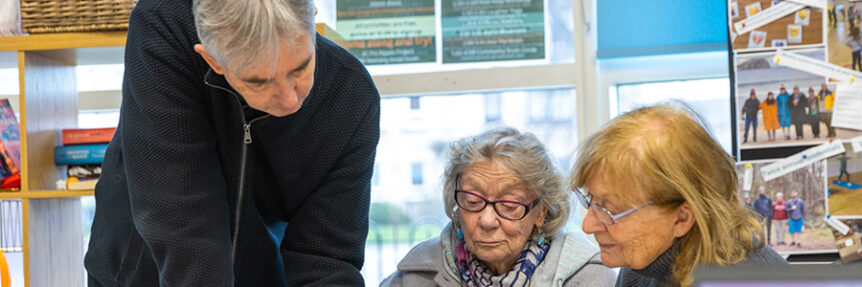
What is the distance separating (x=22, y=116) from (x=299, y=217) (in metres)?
1.05

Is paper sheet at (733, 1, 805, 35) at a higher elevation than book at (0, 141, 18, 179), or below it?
higher

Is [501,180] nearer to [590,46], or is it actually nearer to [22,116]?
[590,46]

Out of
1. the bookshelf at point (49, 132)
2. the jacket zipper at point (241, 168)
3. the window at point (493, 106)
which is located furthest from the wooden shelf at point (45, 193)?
the window at point (493, 106)

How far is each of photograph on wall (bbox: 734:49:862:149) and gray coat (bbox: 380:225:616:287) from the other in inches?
30.2

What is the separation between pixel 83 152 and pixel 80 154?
0.01 m

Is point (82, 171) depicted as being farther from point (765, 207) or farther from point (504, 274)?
point (765, 207)

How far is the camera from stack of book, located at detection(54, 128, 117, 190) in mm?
2213

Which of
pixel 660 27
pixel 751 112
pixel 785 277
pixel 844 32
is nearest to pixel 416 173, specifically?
pixel 660 27

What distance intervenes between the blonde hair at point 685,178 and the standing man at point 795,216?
1219 millimetres

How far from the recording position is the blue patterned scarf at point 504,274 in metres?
2.04

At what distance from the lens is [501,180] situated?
2045mm

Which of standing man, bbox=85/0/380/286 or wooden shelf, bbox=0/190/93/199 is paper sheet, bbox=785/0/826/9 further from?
wooden shelf, bbox=0/190/93/199

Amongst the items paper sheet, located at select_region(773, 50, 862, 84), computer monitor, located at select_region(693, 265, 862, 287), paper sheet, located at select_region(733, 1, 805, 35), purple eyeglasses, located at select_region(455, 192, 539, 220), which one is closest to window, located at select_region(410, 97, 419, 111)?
purple eyeglasses, located at select_region(455, 192, 539, 220)

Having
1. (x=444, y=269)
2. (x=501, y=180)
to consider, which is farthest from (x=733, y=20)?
(x=444, y=269)
